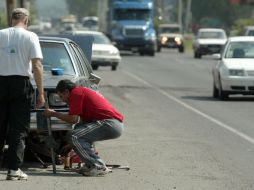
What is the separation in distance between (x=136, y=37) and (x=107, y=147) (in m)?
41.3

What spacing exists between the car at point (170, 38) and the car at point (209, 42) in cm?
843

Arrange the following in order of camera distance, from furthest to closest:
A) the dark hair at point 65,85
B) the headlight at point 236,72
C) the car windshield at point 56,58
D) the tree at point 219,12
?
the tree at point 219,12
the headlight at point 236,72
the car windshield at point 56,58
the dark hair at point 65,85

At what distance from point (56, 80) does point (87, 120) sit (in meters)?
0.95

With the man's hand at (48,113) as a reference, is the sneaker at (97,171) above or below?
below

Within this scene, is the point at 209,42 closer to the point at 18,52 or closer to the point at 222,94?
the point at 222,94

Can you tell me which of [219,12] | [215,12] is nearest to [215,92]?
[219,12]

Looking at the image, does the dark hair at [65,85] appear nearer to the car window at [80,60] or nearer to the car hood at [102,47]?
the car window at [80,60]

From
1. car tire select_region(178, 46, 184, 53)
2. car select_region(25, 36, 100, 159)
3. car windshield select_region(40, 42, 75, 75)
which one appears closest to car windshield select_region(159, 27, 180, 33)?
car tire select_region(178, 46, 184, 53)

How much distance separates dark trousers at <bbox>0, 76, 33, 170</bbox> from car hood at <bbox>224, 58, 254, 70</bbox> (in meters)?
13.5

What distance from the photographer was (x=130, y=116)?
1966 cm

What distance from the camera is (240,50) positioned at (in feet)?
81.7

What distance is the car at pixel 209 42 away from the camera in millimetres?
56875

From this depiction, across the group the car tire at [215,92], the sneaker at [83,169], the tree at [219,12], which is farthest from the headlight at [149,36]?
the tree at [219,12]

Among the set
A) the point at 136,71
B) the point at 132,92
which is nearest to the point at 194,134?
the point at 132,92
